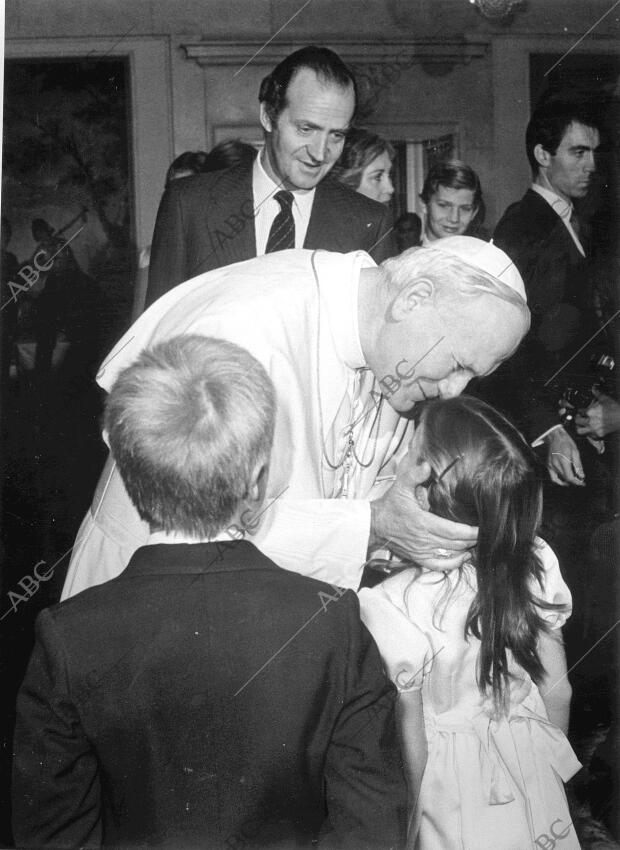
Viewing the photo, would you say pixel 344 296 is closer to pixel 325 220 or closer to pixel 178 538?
pixel 325 220

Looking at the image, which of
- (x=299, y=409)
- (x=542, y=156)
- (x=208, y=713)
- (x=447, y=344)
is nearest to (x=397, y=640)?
(x=208, y=713)

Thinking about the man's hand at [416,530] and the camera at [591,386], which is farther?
the camera at [591,386]

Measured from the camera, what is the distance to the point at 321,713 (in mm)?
1801

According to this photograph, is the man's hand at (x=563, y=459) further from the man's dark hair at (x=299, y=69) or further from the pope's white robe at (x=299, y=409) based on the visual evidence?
the man's dark hair at (x=299, y=69)

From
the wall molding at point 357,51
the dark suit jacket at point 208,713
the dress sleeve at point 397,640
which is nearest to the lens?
the dark suit jacket at point 208,713

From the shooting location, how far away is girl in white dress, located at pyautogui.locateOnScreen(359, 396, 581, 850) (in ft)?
6.98

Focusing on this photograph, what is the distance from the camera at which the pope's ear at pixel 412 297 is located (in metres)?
2.16

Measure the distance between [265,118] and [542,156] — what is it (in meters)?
0.68

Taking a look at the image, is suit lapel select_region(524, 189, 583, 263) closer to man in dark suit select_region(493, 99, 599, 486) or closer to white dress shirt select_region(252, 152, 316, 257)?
man in dark suit select_region(493, 99, 599, 486)

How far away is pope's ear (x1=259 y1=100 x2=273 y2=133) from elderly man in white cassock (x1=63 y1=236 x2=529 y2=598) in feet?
0.97

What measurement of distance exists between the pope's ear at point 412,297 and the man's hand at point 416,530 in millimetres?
342

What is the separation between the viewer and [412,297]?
2.17m

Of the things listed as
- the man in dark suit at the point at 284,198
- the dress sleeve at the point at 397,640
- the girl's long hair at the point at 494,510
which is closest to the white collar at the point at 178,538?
the dress sleeve at the point at 397,640

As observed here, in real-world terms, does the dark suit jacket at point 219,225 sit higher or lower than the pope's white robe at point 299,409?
higher
